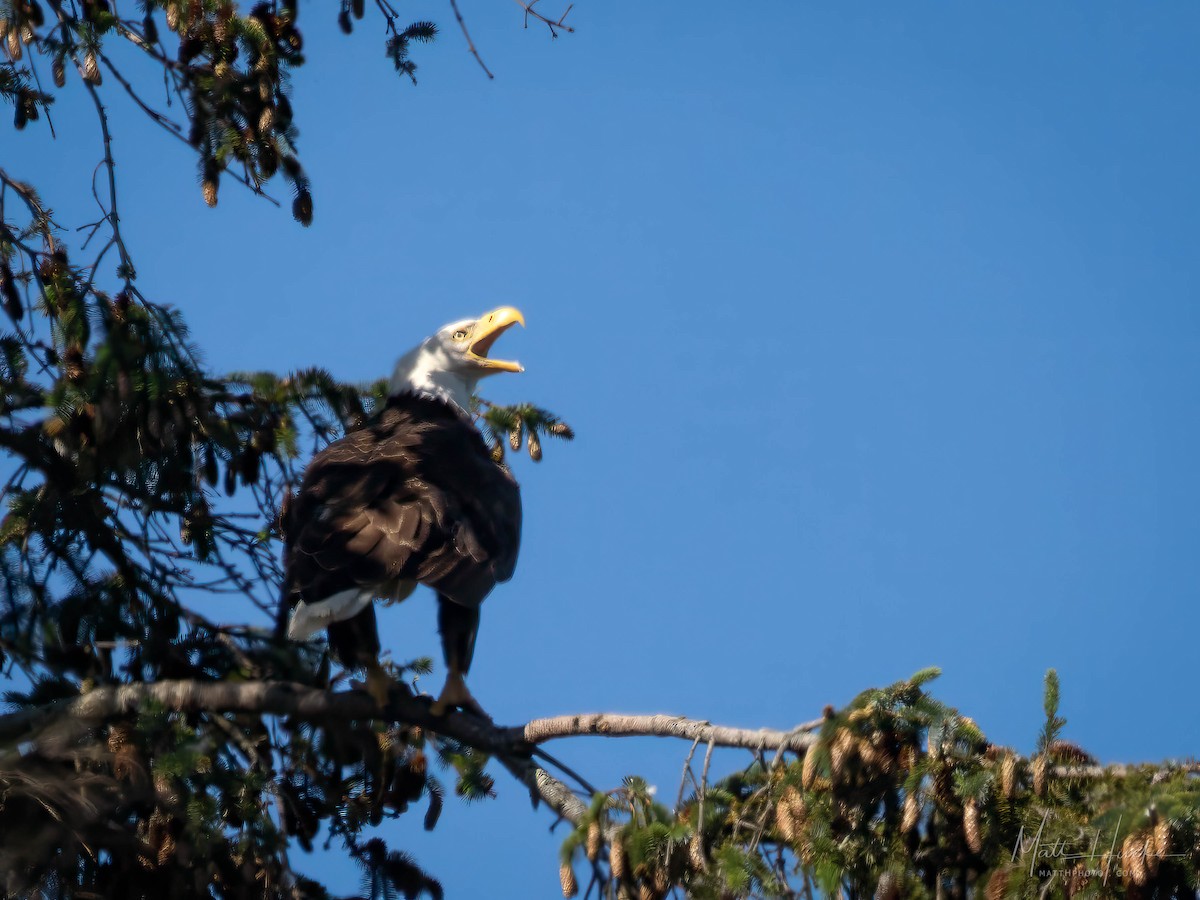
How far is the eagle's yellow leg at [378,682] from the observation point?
442 centimetres

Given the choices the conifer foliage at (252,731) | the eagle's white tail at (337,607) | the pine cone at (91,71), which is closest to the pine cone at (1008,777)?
the conifer foliage at (252,731)

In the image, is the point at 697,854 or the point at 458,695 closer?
the point at 697,854

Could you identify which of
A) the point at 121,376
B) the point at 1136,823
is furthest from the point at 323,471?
the point at 1136,823

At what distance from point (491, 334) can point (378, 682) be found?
2247 millimetres

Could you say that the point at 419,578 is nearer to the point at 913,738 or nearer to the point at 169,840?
the point at 169,840

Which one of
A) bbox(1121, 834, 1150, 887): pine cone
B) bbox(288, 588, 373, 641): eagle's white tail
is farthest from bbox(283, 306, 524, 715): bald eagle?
bbox(1121, 834, 1150, 887): pine cone

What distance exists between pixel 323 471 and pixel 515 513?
2.22 feet

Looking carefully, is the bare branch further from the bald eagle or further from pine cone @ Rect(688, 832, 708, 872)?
the bald eagle

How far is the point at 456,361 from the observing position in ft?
20.6

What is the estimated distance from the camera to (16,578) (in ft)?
14.2

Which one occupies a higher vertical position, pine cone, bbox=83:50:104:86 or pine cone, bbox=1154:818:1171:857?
pine cone, bbox=83:50:104:86

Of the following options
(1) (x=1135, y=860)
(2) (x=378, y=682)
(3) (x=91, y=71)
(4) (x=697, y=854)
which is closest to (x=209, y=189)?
(3) (x=91, y=71)

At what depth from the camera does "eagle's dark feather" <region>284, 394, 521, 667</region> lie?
4.54 meters

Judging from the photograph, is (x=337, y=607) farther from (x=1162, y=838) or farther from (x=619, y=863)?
(x=1162, y=838)
